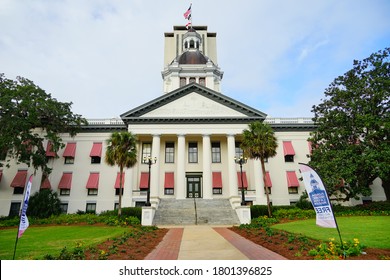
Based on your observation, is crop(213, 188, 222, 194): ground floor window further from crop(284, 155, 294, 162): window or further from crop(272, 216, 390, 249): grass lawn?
crop(272, 216, 390, 249): grass lawn

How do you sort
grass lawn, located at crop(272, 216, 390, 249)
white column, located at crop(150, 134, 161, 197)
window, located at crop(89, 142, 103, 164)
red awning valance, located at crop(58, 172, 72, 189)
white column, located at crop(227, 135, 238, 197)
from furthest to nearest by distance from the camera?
1. window, located at crop(89, 142, 103, 164)
2. red awning valance, located at crop(58, 172, 72, 189)
3. white column, located at crop(227, 135, 238, 197)
4. white column, located at crop(150, 134, 161, 197)
5. grass lawn, located at crop(272, 216, 390, 249)

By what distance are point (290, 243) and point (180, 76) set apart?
127ft

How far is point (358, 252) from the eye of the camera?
723 centimetres

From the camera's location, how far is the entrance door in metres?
33.0

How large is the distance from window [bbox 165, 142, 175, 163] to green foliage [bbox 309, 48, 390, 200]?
1669 centimetres

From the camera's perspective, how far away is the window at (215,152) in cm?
3425

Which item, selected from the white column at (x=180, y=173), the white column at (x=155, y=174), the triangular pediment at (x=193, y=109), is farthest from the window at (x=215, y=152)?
the white column at (x=155, y=174)

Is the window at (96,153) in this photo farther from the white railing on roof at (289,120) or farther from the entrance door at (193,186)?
the white railing on roof at (289,120)

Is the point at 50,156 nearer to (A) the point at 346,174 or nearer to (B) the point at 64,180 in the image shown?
(B) the point at 64,180

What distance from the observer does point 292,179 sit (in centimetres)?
3272

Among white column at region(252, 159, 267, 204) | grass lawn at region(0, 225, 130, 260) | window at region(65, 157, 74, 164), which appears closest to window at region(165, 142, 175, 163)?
white column at region(252, 159, 267, 204)

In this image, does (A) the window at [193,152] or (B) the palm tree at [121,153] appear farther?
(A) the window at [193,152]

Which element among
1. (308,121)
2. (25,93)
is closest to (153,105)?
(25,93)

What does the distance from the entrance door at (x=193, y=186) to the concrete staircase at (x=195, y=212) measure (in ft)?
14.7
